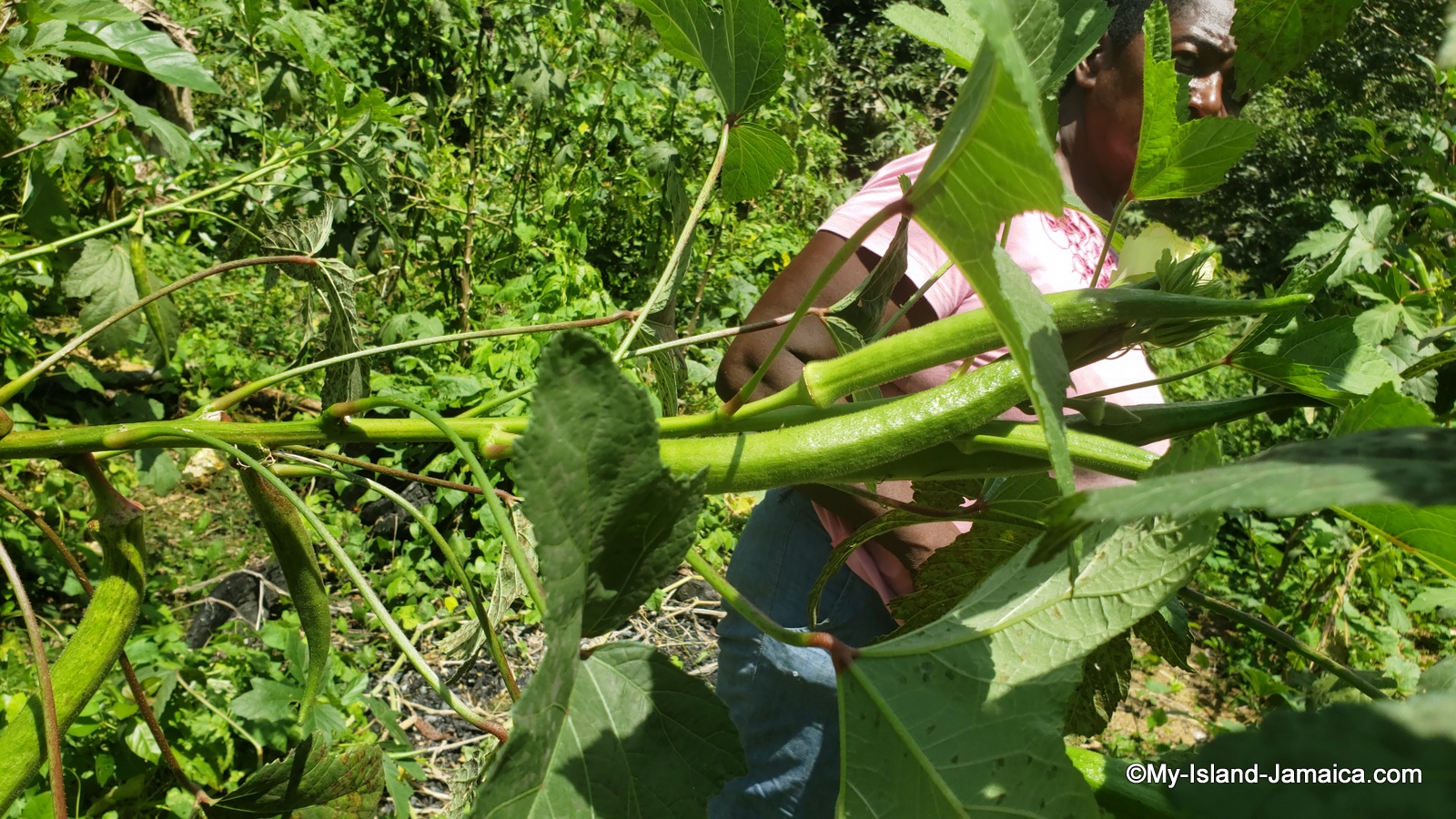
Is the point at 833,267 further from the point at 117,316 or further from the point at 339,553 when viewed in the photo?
the point at 117,316

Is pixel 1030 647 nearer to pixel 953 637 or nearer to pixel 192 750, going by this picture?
pixel 953 637

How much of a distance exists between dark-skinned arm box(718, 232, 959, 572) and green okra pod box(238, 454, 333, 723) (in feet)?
2.21

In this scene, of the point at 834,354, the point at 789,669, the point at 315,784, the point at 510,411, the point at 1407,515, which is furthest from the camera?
the point at 510,411

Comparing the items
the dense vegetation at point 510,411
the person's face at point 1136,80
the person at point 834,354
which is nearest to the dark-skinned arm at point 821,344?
the person at point 834,354

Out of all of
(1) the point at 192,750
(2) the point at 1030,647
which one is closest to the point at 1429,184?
(2) the point at 1030,647

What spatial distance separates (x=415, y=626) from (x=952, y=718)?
2.41 m

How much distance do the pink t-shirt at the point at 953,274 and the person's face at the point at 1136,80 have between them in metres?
0.19

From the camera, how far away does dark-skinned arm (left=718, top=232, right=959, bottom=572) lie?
1175 millimetres

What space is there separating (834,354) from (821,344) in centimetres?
5

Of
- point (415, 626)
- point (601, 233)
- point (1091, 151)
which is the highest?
point (1091, 151)

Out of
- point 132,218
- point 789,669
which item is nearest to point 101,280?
point 132,218

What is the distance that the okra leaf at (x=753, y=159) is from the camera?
994 millimetres

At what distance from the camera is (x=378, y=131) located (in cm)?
284

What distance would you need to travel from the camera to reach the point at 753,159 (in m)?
1.03
